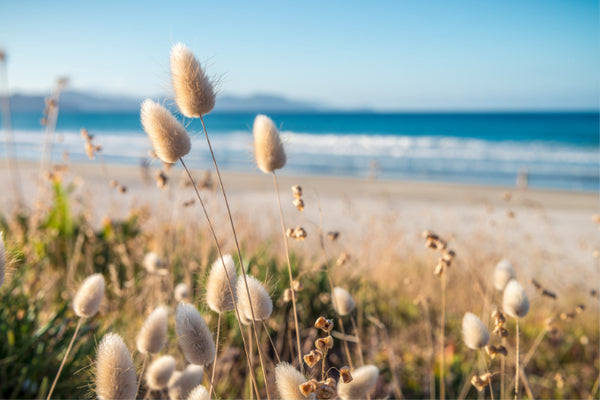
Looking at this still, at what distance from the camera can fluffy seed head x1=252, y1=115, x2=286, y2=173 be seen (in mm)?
1188

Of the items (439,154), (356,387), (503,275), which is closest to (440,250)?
(503,275)

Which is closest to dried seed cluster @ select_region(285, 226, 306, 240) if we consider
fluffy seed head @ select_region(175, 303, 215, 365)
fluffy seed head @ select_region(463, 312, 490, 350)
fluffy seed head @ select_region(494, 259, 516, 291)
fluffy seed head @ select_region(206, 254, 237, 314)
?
fluffy seed head @ select_region(206, 254, 237, 314)

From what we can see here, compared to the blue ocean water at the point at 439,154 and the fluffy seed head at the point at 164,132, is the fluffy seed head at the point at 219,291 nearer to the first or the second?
the fluffy seed head at the point at 164,132

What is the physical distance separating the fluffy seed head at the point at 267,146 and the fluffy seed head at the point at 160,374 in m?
0.58

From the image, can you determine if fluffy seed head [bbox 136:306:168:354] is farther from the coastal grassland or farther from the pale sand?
the coastal grassland

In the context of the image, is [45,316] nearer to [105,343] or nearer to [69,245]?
[69,245]

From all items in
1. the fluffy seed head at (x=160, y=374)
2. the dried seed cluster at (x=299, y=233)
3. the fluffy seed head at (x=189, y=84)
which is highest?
the fluffy seed head at (x=189, y=84)

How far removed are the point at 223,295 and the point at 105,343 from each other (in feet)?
0.91

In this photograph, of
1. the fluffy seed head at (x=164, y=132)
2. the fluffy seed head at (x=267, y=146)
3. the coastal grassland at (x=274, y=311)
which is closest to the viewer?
the fluffy seed head at (x=164, y=132)

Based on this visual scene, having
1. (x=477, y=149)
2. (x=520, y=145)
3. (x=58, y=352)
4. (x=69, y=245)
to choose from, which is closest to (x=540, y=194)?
(x=69, y=245)

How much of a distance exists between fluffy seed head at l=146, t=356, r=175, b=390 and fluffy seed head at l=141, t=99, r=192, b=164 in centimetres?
55

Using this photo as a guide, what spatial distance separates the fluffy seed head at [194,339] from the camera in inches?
41.1

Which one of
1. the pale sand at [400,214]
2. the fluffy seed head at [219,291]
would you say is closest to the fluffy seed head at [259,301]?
A: the fluffy seed head at [219,291]

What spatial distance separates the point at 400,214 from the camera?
811cm
